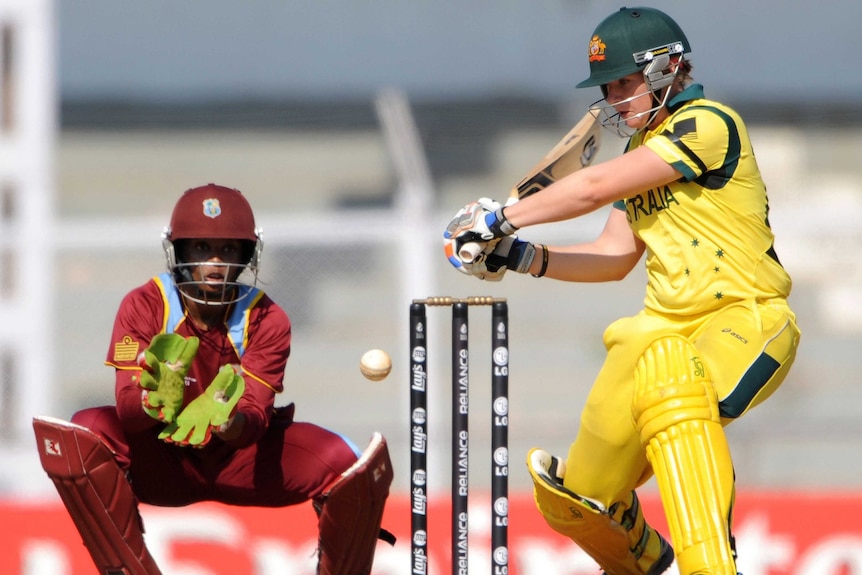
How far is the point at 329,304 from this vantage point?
687 centimetres

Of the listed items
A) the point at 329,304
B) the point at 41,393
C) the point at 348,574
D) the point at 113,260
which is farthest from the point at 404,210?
the point at 348,574

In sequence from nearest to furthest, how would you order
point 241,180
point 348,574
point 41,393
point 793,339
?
1. point 793,339
2. point 348,574
3. point 41,393
4. point 241,180

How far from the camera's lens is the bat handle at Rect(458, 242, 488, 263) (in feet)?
10.3

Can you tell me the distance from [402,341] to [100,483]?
137 inches

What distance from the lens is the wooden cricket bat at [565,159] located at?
3.40 meters

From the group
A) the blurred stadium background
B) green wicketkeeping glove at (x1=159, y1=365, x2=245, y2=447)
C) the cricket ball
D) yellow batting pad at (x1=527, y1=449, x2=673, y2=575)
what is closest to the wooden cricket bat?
the cricket ball

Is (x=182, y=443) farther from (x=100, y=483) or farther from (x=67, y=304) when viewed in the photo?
(x=67, y=304)

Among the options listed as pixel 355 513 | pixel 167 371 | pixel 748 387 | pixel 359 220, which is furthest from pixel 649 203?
pixel 359 220

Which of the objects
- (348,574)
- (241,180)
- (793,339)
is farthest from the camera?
(241,180)

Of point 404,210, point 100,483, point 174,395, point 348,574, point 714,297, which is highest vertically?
point 404,210

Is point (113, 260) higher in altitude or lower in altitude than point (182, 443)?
higher

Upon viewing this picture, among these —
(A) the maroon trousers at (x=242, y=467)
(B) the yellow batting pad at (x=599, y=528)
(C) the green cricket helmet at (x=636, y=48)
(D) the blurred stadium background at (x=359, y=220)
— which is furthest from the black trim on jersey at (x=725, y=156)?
(D) the blurred stadium background at (x=359, y=220)

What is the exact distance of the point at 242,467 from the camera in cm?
343

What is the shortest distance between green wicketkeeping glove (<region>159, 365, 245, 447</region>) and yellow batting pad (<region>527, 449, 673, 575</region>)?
0.74 meters
